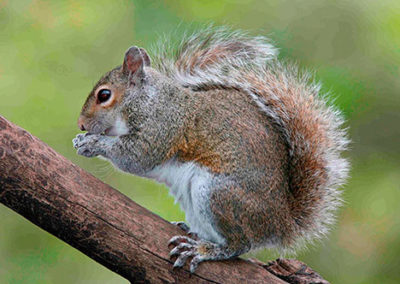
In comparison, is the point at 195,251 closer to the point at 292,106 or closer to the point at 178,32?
the point at 292,106

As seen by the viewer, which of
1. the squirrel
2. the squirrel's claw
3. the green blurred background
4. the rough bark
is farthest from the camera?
the green blurred background

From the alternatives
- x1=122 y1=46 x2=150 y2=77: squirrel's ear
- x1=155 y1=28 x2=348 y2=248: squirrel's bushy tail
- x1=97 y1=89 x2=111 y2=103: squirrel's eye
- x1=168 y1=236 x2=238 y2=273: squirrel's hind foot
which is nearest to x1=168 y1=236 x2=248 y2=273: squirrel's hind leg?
x1=168 y1=236 x2=238 y2=273: squirrel's hind foot

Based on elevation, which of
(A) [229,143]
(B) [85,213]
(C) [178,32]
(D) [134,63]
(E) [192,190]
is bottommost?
(B) [85,213]

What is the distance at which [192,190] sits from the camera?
265 centimetres

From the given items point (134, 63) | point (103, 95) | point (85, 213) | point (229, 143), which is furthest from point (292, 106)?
point (85, 213)

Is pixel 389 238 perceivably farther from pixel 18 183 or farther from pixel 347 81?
pixel 18 183

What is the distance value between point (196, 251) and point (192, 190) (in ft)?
0.93

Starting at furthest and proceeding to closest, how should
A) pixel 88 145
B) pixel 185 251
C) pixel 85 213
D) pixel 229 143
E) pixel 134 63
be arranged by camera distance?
pixel 134 63
pixel 88 145
pixel 229 143
pixel 185 251
pixel 85 213

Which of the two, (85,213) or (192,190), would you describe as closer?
(85,213)

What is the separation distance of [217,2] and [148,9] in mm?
478

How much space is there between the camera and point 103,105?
2.86m

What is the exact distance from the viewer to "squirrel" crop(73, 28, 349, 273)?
2.64 m

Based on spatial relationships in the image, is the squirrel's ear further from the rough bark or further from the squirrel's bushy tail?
the rough bark

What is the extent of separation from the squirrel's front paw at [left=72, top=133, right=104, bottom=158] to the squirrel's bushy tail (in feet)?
1.95
